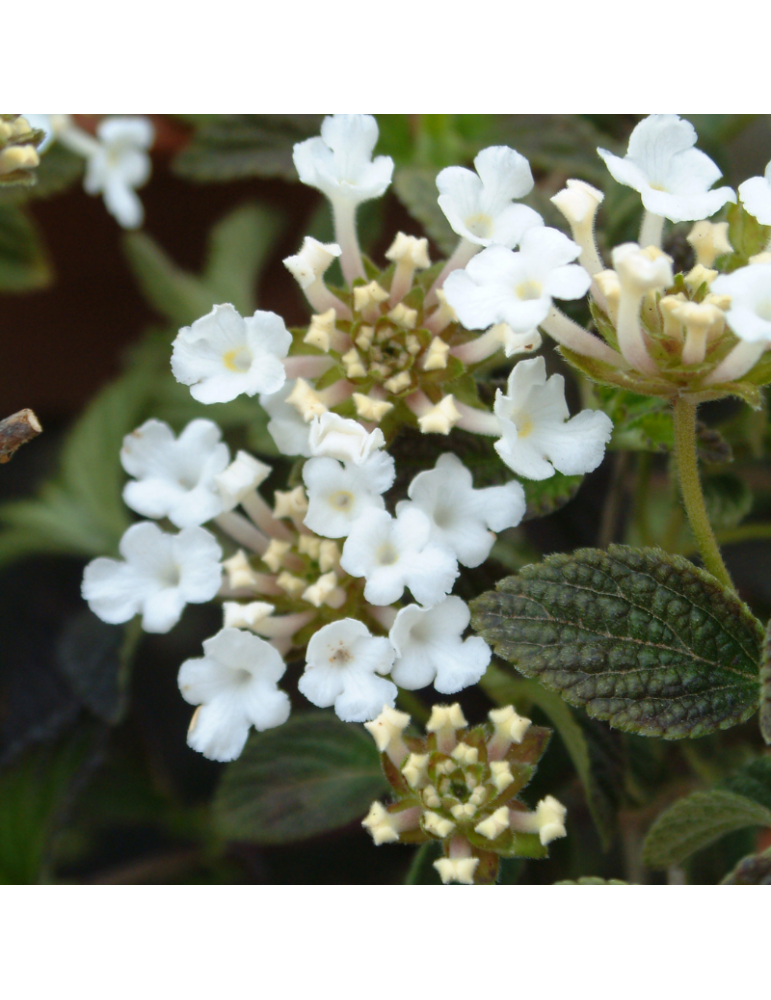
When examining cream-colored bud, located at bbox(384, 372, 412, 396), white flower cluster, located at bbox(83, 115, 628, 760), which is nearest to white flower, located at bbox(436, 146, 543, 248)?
white flower cluster, located at bbox(83, 115, 628, 760)

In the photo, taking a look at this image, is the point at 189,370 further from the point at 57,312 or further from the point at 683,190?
the point at 57,312

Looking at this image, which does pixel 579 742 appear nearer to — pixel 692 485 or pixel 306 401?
pixel 692 485

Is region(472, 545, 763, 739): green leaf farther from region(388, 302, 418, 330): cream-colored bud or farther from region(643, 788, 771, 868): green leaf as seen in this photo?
region(388, 302, 418, 330): cream-colored bud

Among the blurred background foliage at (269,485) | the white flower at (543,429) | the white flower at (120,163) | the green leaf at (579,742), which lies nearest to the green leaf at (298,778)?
the blurred background foliage at (269,485)

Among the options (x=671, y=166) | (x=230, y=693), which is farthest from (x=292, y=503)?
(x=671, y=166)

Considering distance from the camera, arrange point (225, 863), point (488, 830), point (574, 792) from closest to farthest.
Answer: point (488, 830) < point (574, 792) < point (225, 863)

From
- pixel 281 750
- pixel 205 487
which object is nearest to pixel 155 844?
pixel 281 750
